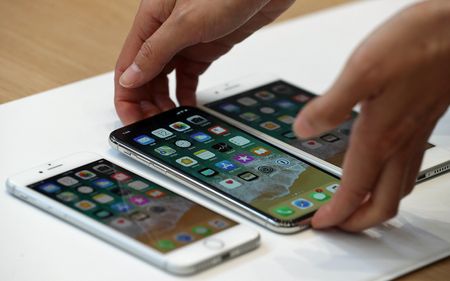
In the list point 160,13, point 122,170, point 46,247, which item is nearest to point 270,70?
point 160,13

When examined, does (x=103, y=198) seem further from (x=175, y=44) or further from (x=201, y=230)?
(x=175, y=44)

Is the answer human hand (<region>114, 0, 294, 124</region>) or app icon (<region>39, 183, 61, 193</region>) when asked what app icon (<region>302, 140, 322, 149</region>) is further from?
app icon (<region>39, 183, 61, 193</region>)

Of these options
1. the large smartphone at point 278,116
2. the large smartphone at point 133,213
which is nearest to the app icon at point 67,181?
the large smartphone at point 133,213

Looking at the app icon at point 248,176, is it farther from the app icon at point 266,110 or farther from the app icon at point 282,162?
the app icon at point 266,110

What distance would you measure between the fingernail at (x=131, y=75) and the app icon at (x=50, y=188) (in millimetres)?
185

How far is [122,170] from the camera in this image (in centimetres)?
97

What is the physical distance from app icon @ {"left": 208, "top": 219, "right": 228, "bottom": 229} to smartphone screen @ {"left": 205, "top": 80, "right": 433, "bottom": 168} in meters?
0.17

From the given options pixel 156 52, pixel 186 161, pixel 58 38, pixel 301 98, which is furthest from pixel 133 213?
pixel 58 38

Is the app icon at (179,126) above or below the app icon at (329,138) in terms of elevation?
above

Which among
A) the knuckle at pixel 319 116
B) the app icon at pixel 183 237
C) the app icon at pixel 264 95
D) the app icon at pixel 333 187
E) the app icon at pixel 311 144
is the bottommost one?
the app icon at pixel 183 237

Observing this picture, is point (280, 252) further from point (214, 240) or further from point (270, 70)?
point (270, 70)

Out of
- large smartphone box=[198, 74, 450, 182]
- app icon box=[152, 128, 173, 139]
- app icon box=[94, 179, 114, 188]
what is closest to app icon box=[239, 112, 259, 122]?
large smartphone box=[198, 74, 450, 182]

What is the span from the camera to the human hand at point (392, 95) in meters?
0.78

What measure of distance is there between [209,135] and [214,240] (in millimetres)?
196
